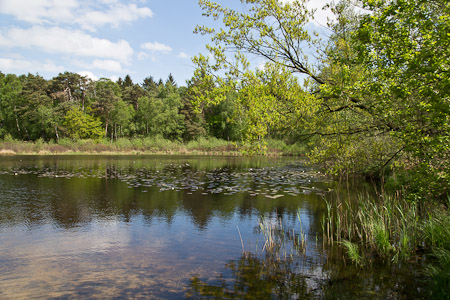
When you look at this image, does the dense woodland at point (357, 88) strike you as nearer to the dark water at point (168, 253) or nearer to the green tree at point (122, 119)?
the dark water at point (168, 253)

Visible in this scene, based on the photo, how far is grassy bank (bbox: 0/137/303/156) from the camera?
5731cm

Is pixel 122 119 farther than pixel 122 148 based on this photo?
Yes

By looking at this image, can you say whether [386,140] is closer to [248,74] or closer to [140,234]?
[248,74]

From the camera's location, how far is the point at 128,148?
64.8 meters

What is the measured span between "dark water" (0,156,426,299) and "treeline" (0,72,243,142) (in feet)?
182

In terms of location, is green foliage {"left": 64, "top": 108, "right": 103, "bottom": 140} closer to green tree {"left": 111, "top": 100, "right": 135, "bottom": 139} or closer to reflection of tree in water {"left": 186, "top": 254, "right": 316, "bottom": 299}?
green tree {"left": 111, "top": 100, "right": 135, "bottom": 139}

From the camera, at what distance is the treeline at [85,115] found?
7544cm

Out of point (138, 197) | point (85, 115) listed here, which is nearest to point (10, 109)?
point (85, 115)

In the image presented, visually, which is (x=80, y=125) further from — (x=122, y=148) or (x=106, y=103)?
(x=122, y=148)

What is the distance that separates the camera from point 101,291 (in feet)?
22.6

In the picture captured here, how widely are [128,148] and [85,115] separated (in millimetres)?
21168

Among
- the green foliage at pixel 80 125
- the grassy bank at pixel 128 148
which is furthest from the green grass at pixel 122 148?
the green foliage at pixel 80 125

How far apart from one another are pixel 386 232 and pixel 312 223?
150 inches

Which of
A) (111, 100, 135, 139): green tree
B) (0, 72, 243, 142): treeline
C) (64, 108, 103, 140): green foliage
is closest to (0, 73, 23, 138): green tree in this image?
(0, 72, 243, 142): treeline
